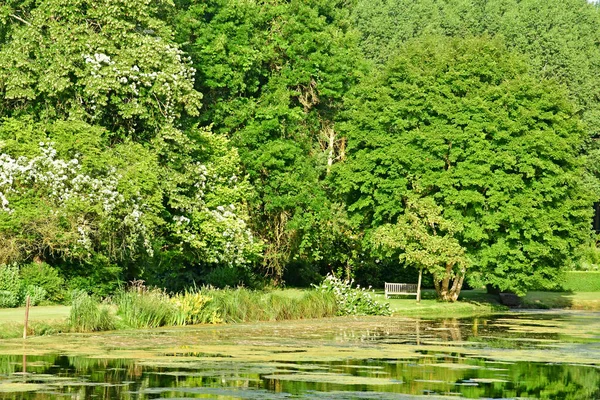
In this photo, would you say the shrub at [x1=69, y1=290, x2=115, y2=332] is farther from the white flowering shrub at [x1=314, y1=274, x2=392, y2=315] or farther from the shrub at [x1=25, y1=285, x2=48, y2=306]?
the white flowering shrub at [x1=314, y1=274, x2=392, y2=315]

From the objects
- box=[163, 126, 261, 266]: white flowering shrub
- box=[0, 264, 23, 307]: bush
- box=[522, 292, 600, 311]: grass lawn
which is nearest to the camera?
box=[0, 264, 23, 307]: bush

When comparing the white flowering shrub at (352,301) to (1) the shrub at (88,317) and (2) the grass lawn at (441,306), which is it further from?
(1) the shrub at (88,317)

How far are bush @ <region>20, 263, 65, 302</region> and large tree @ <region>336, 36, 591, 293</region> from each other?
19518mm

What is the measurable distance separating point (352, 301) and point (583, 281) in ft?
87.7

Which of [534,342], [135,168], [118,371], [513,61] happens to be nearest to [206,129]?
[135,168]

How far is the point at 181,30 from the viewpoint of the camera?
56.5 metres

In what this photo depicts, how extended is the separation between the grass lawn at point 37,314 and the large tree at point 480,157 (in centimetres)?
2234

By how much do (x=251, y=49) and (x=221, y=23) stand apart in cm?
208

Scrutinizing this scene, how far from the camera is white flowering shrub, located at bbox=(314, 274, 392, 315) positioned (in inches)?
1874

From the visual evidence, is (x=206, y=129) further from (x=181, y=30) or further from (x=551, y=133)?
(x=551, y=133)

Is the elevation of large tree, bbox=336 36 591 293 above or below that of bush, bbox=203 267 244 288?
above

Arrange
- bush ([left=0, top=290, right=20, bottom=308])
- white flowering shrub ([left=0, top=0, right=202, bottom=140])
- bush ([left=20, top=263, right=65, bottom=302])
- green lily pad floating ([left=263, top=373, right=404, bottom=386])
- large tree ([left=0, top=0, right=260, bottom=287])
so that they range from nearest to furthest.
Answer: green lily pad floating ([left=263, top=373, right=404, bottom=386]), bush ([left=0, top=290, right=20, bottom=308]), bush ([left=20, top=263, right=65, bottom=302]), large tree ([left=0, top=0, right=260, bottom=287]), white flowering shrub ([left=0, top=0, right=202, bottom=140])

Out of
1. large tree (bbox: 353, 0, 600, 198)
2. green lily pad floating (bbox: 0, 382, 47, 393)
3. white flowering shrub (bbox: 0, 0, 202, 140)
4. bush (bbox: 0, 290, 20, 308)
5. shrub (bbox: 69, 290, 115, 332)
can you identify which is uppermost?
large tree (bbox: 353, 0, 600, 198)

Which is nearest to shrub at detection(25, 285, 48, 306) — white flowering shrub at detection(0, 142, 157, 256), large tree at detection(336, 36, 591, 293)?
white flowering shrub at detection(0, 142, 157, 256)
